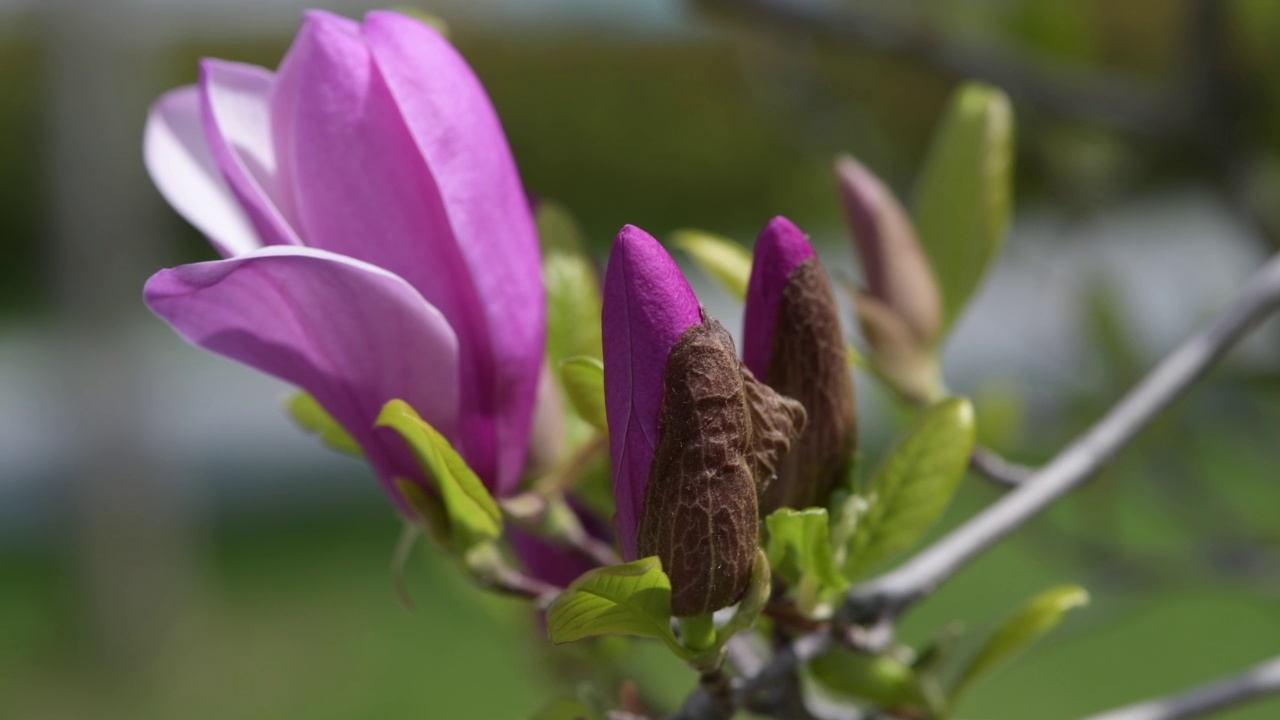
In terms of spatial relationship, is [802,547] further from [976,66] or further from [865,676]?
[976,66]

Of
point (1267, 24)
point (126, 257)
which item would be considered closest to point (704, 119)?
point (126, 257)

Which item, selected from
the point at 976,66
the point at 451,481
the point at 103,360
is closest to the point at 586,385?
the point at 451,481

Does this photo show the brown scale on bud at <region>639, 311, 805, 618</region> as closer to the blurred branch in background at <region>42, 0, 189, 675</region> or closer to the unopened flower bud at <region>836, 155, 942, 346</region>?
the unopened flower bud at <region>836, 155, 942, 346</region>

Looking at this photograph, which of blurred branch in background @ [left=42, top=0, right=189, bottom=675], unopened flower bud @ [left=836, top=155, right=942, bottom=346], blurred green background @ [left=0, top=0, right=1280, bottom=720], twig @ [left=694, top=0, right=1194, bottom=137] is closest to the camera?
unopened flower bud @ [left=836, top=155, right=942, bottom=346]

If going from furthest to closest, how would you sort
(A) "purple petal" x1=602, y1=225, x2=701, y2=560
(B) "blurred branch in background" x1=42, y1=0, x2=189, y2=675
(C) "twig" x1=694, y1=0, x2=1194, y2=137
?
(B) "blurred branch in background" x1=42, y1=0, x2=189, y2=675
(C) "twig" x1=694, y1=0, x2=1194, y2=137
(A) "purple petal" x1=602, y1=225, x2=701, y2=560

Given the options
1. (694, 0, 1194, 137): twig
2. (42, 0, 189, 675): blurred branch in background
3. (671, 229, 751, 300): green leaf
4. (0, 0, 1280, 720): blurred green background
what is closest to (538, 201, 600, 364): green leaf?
(671, 229, 751, 300): green leaf

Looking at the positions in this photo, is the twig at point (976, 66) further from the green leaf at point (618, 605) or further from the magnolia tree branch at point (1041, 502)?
the green leaf at point (618, 605)
